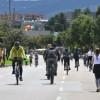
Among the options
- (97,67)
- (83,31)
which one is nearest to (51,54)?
(97,67)

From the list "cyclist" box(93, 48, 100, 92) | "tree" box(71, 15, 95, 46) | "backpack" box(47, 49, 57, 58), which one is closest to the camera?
"cyclist" box(93, 48, 100, 92)

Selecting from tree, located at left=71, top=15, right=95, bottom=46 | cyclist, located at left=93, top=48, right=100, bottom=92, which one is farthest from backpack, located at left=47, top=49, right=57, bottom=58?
tree, located at left=71, top=15, right=95, bottom=46

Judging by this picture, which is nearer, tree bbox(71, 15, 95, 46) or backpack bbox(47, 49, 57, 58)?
backpack bbox(47, 49, 57, 58)

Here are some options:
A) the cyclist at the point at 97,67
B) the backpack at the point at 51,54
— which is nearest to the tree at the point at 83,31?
the backpack at the point at 51,54

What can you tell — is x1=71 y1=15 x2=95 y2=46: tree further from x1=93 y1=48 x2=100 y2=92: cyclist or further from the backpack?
x1=93 y1=48 x2=100 y2=92: cyclist

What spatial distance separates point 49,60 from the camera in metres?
27.9

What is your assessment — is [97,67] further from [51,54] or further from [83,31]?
[83,31]

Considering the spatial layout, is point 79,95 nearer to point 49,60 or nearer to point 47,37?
point 49,60

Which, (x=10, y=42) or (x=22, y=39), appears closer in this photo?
(x=10, y=42)

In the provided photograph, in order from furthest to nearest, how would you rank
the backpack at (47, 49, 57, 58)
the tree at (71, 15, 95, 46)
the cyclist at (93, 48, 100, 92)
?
1. the tree at (71, 15, 95, 46)
2. the backpack at (47, 49, 57, 58)
3. the cyclist at (93, 48, 100, 92)

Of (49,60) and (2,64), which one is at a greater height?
(49,60)

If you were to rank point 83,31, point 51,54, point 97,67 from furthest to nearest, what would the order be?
point 83,31 → point 51,54 → point 97,67

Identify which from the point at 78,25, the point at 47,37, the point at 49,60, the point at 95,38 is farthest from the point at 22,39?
the point at 47,37

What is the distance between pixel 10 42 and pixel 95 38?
104 feet
